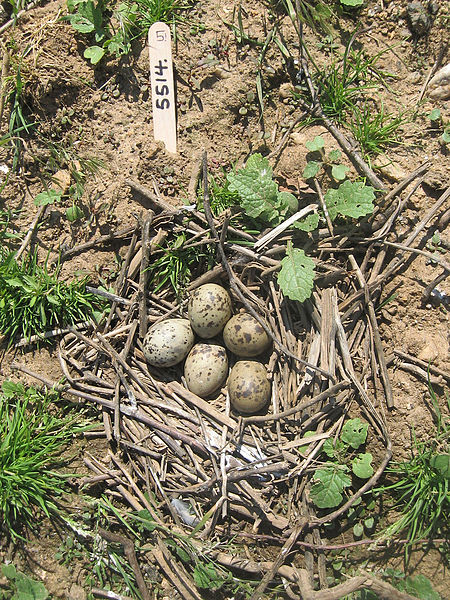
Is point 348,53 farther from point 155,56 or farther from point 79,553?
point 79,553

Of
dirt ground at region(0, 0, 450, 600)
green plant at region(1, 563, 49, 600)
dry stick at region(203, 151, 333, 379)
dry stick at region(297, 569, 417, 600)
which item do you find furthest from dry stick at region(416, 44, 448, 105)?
green plant at region(1, 563, 49, 600)

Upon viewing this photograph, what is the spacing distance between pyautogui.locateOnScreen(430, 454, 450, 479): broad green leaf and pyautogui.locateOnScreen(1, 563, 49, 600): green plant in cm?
218

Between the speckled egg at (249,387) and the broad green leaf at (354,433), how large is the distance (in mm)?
449

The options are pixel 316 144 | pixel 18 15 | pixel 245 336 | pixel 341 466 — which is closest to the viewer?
pixel 341 466

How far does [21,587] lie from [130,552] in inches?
24.4

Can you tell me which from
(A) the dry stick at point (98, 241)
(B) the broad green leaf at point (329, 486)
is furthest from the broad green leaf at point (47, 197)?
(B) the broad green leaf at point (329, 486)

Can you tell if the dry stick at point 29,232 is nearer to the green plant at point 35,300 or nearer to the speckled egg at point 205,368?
the green plant at point 35,300

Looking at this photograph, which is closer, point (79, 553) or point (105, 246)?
point (79, 553)

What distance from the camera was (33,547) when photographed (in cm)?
275

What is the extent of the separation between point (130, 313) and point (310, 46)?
1.95 meters

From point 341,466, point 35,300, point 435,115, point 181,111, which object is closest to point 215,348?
point 341,466

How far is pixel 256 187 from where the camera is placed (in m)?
2.74

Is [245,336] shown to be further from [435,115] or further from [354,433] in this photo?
[435,115]

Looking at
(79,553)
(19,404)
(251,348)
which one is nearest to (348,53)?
(251,348)
